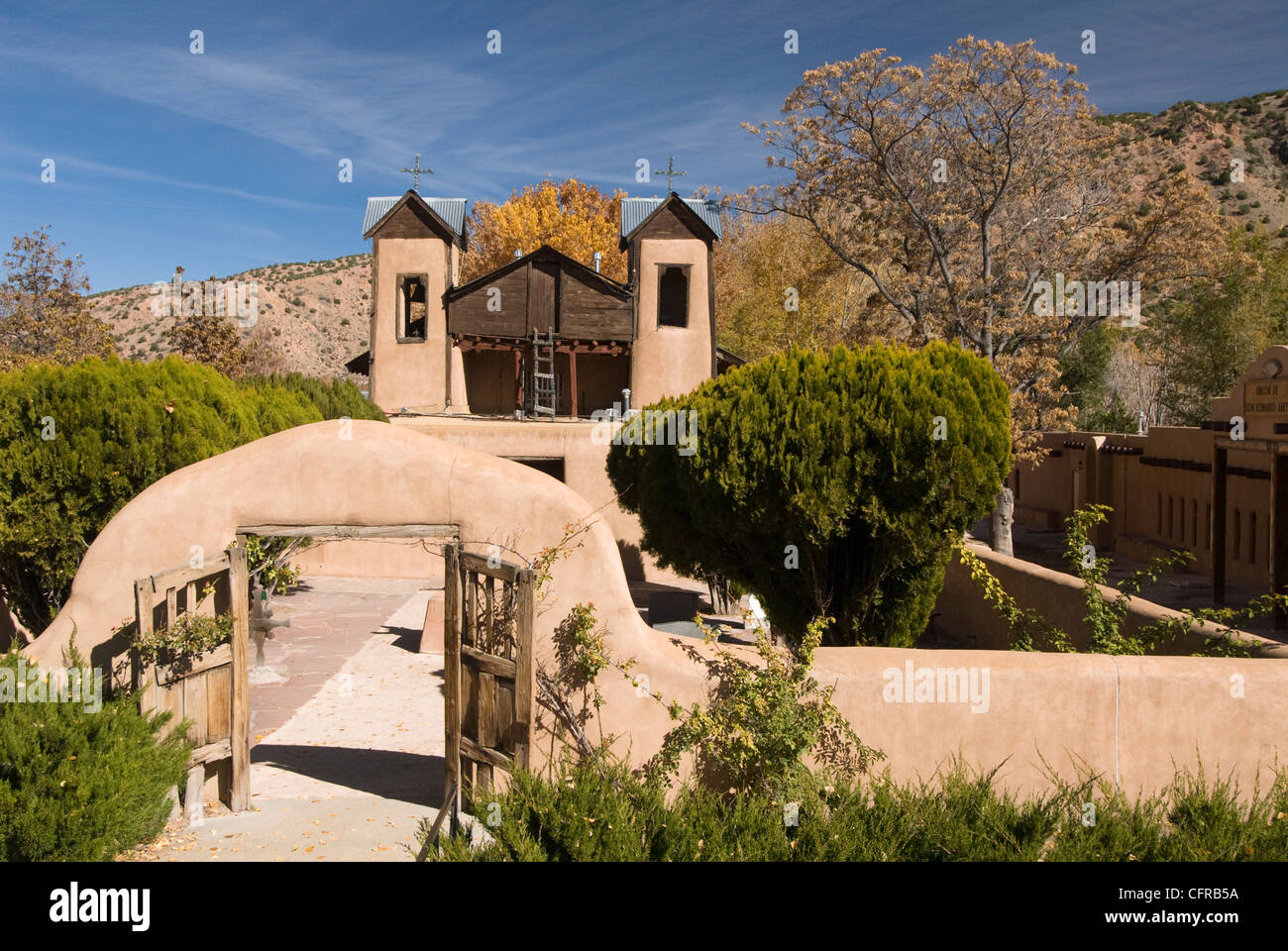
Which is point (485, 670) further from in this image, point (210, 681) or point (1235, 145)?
point (1235, 145)

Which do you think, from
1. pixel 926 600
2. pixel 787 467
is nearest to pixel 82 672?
pixel 787 467

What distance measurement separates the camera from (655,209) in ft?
96.8

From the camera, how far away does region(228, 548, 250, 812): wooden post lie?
861cm

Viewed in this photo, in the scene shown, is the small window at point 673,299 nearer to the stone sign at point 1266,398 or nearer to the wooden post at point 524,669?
the stone sign at point 1266,398

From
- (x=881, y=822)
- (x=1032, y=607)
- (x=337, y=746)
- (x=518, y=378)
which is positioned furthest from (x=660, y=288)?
(x=881, y=822)

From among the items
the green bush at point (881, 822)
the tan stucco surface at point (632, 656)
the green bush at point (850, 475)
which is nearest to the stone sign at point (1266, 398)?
the green bush at point (850, 475)

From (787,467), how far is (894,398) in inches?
57.0

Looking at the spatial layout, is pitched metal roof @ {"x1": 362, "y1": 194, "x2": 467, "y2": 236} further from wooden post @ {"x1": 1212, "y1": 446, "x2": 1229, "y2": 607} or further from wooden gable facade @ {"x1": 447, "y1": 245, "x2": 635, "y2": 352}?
wooden post @ {"x1": 1212, "y1": 446, "x2": 1229, "y2": 607}

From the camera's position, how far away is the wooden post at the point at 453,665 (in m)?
8.41

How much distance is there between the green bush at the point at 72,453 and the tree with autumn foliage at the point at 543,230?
3572 cm

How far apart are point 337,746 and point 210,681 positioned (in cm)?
327

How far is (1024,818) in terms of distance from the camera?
→ 7.41 m

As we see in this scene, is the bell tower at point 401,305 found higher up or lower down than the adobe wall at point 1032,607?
higher up
